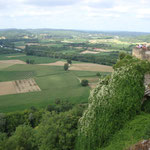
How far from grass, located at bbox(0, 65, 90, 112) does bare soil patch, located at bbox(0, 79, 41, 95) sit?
2.12 meters

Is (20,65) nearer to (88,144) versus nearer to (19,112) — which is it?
(19,112)

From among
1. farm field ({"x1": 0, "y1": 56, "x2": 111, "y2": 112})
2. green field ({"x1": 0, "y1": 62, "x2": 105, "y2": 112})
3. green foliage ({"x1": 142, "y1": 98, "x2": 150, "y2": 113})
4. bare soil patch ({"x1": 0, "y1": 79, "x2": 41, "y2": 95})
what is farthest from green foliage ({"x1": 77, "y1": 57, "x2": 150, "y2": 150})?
bare soil patch ({"x1": 0, "y1": 79, "x2": 41, "y2": 95})

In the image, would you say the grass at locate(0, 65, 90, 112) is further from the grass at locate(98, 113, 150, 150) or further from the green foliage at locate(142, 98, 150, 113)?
the grass at locate(98, 113, 150, 150)

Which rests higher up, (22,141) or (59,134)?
(59,134)

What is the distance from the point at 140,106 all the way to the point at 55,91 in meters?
40.7

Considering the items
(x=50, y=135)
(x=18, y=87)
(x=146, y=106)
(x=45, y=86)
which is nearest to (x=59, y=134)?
(x=50, y=135)

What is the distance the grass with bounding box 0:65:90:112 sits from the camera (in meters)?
44.3

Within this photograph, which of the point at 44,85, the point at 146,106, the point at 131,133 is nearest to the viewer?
the point at 131,133

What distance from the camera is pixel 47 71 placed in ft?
242

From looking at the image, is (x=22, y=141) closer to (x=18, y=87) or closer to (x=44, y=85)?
(x=18, y=87)

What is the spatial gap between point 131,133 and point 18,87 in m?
47.6

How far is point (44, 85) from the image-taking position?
56.8 meters

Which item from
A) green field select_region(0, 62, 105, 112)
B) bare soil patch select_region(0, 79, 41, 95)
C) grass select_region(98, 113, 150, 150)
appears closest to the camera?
grass select_region(98, 113, 150, 150)

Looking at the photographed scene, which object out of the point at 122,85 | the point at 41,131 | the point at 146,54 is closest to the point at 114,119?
the point at 122,85
